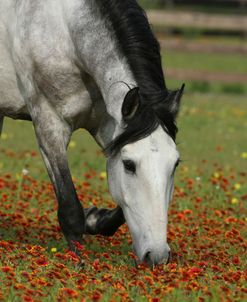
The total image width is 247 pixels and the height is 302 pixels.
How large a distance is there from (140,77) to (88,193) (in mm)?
3491

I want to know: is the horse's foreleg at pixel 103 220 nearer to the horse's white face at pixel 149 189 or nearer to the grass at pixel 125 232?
the grass at pixel 125 232

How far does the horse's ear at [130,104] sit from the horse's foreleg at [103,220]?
108 cm

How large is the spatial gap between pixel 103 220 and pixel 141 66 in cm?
133

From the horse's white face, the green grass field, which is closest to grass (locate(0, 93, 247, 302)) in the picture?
the green grass field

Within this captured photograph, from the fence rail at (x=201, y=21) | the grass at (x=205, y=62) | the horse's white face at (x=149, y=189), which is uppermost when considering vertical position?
the horse's white face at (x=149, y=189)

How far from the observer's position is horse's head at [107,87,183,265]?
4.84 metres

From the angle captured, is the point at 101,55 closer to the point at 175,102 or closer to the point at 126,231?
the point at 175,102

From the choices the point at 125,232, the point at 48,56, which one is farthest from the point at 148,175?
the point at 125,232

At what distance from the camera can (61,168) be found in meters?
5.80

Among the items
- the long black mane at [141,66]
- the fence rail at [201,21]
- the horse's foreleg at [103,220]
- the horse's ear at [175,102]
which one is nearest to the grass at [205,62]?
the fence rail at [201,21]

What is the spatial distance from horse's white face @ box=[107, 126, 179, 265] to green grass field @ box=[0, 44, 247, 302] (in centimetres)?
14

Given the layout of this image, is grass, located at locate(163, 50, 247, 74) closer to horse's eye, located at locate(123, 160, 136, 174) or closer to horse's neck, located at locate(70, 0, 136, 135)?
horse's neck, located at locate(70, 0, 136, 135)

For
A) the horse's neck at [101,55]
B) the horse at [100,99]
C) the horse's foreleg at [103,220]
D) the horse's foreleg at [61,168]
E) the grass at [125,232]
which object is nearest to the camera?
the grass at [125,232]

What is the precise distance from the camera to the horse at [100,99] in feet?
16.1
